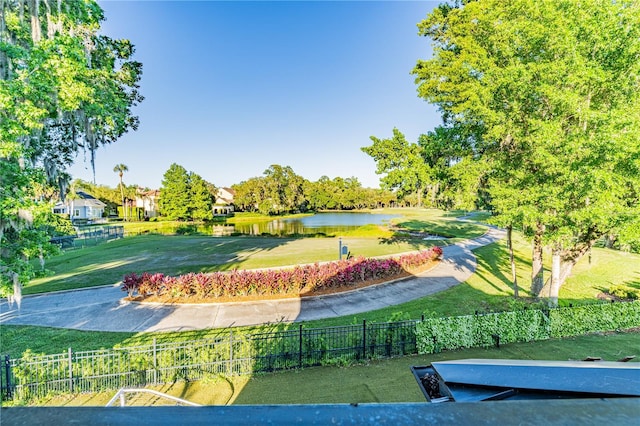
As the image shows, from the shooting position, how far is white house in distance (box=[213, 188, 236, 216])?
3307 inches

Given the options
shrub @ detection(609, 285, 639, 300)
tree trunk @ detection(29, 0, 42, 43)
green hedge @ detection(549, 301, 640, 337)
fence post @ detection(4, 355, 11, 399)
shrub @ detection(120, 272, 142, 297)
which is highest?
tree trunk @ detection(29, 0, 42, 43)

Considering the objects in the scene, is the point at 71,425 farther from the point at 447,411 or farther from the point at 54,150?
the point at 54,150

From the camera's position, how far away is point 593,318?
9.61 m

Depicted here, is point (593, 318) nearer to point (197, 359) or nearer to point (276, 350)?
point (276, 350)

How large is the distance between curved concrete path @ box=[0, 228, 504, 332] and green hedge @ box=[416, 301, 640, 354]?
11.4 ft

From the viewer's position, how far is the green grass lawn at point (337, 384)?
6316 millimetres

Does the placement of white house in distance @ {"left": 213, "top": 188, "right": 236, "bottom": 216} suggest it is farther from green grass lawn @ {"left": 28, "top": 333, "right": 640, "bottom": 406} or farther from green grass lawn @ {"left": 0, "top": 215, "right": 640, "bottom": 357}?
green grass lawn @ {"left": 28, "top": 333, "right": 640, "bottom": 406}

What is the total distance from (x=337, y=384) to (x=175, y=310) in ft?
25.8

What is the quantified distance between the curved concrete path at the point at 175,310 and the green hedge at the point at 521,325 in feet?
11.4

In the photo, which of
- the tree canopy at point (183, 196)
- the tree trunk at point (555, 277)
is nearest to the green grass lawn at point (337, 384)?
the tree trunk at point (555, 277)

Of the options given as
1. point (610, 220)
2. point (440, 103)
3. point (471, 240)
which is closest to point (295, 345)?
point (610, 220)

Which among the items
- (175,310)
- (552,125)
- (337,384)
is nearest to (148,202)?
(175,310)

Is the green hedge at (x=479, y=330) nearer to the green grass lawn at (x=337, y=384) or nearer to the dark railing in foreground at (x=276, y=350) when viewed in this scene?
the dark railing in foreground at (x=276, y=350)

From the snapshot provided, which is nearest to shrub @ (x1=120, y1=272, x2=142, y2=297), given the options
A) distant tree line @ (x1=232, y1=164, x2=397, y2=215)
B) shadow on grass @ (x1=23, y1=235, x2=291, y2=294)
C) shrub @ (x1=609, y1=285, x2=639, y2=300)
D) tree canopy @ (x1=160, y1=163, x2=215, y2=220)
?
shadow on grass @ (x1=23, y1=235, x2=291, y2=294)
